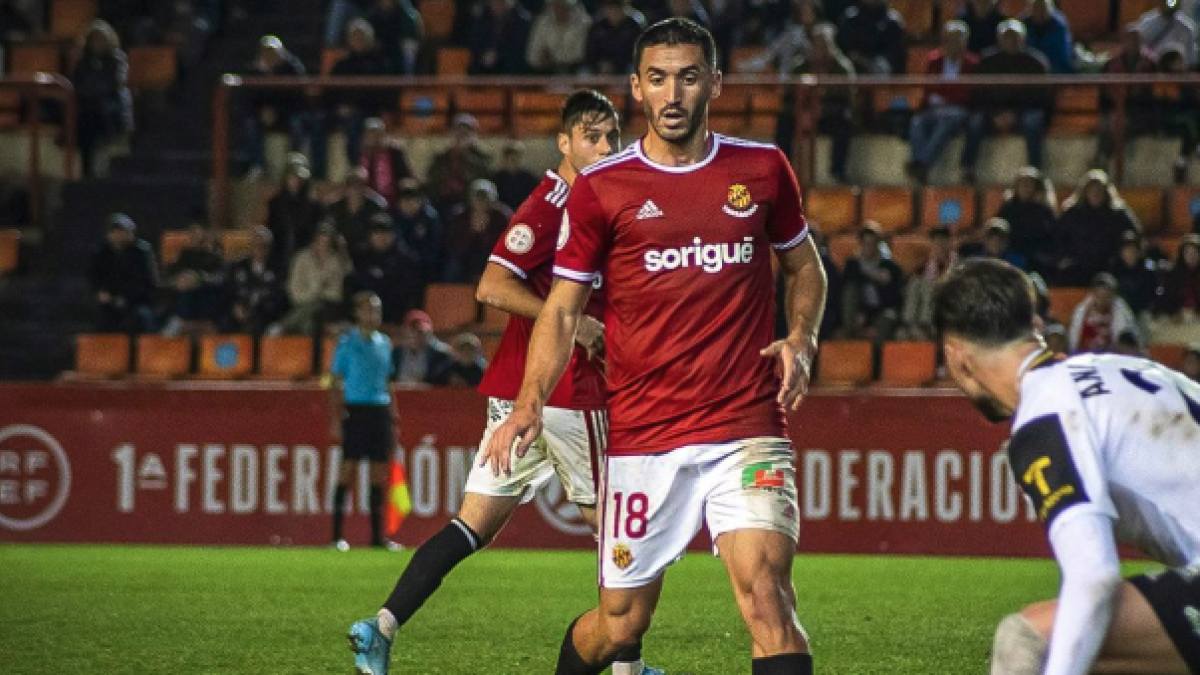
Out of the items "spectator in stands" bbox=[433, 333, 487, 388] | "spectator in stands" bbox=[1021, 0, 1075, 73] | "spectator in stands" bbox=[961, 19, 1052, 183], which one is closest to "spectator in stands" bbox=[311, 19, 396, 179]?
"spectator in stands" bbox=[433, 333, 487, 388]

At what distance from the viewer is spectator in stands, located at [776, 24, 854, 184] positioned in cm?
1959

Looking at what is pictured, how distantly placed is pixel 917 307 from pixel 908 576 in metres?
4.36

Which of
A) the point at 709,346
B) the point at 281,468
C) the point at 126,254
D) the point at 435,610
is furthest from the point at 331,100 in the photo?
the point at 709,346

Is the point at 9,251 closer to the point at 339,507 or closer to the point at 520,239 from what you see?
the point at 339,507

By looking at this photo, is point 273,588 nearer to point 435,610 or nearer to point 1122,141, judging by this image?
point 435,610

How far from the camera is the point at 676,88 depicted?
643cm

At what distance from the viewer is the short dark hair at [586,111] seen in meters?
8.40

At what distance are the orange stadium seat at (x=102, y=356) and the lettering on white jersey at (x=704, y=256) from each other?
1417 cm

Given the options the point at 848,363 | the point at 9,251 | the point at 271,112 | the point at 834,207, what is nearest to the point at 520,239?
the point at 848,363

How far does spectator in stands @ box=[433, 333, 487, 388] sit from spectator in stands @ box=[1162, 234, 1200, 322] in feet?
19.8

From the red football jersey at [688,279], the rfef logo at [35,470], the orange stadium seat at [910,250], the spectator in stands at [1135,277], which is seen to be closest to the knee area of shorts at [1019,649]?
the red football jersey at [688,279]

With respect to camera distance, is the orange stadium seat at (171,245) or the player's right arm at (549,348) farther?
the orange stadium seat at (171,245)

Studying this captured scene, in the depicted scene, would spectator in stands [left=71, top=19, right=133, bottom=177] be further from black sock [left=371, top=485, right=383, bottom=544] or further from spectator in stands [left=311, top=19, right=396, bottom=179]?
black sock [left=371, top=485, right=383, bottom=544]

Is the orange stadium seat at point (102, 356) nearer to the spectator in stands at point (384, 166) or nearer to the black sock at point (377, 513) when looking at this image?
the spectator in stands at point (384, 166)
